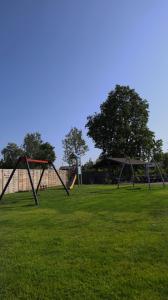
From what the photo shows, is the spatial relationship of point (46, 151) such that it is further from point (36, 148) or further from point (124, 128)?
point (124, 128)

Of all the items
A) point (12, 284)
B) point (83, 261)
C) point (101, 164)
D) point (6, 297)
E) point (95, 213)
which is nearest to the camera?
point (6, 297)

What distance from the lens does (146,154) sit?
60.3m

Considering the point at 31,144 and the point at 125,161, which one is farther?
the point at 31,144

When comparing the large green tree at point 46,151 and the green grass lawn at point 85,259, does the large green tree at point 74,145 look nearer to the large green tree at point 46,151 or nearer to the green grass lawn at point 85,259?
the large green tree at point 46,151

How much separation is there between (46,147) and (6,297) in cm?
9354

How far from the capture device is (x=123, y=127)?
59969 millimetres

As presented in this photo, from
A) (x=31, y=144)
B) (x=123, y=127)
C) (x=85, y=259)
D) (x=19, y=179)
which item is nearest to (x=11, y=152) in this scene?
(x=31, y=144)

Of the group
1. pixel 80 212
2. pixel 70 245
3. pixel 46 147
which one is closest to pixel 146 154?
pixel 46 147

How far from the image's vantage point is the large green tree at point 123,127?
5991 cm

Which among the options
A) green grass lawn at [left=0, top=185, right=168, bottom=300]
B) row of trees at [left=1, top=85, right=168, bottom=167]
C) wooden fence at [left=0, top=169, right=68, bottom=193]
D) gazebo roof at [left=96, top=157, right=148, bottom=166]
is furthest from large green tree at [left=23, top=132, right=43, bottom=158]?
green grass lawn at [left=0, top=185, right=168, bottom=300]

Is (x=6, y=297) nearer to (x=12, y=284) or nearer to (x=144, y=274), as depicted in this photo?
(x=12, y=284)

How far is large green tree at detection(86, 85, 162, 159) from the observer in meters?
59.9

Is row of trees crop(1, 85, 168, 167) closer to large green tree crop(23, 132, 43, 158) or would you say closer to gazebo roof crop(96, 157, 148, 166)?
gazebo roof crop(96, 157, 148, 166)

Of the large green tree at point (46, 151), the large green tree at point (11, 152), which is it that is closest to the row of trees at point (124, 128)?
the large green tree at point (46, 151)
